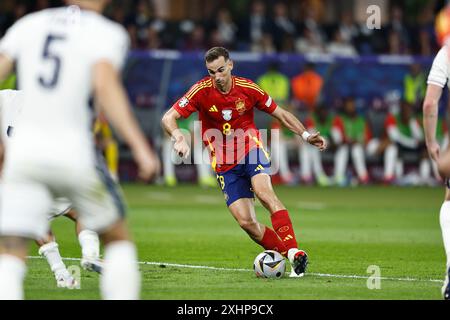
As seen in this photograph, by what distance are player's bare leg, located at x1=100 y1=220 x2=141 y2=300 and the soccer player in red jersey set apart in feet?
12.7

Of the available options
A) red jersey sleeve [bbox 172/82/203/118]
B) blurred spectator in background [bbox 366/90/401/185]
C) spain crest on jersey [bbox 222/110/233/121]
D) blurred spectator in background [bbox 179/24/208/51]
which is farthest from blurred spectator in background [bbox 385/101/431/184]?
red jersey sleeve [bbox 172/82/203/118]

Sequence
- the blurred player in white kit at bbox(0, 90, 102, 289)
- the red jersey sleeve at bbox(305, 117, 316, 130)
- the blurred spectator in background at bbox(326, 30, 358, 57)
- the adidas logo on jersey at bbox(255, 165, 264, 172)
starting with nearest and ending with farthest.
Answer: the blurred player in white kit at bbox(0, 90, 102, 289)
the adidas logo on jersey at bbox(255, 165, 264, 172)
the red jersey sleeve at bbox(305, 117, 316, 130)
the blurred spectator in background at bbox(326, 30, 358, 57)

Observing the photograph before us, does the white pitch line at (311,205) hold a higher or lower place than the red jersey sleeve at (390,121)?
lower

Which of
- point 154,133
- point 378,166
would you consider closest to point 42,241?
point 154,133

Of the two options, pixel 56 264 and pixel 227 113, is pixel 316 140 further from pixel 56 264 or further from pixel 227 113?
pixel 56 264

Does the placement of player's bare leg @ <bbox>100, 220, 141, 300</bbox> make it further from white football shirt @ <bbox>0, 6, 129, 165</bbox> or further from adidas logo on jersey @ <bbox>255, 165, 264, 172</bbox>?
adidas logo on jersey @ <bbox>255, 165, 264, 172</bbox>

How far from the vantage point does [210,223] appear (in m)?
17.4

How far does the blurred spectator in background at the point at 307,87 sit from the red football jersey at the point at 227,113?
48.5 feet

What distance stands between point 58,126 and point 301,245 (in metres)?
7.73

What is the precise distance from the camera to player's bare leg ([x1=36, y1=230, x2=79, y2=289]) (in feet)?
31.6

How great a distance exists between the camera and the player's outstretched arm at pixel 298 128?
10745 mm

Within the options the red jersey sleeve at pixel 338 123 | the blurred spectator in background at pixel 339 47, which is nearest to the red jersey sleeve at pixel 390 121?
the red jersey sleeve at pixel 338 123

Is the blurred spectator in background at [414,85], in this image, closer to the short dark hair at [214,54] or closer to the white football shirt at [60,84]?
the short dark hair at [214,54]

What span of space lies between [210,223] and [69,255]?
5.05 m
